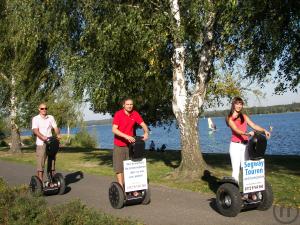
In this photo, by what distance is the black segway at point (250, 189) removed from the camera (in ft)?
24.6

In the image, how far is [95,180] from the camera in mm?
13047

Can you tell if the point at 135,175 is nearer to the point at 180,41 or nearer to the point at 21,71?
the point at 180,41

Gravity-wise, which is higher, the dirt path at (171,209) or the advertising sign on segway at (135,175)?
the advertising sign on segway at (135,175)

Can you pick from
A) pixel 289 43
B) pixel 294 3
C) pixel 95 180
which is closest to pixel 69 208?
pixel 95 180

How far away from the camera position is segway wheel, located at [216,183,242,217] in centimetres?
742

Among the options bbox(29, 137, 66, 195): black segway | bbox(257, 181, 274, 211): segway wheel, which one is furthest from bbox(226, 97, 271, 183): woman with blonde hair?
bbox(29, 137, 66, 195): black segway

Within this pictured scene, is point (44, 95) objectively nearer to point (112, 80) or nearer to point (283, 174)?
point (112, 80)

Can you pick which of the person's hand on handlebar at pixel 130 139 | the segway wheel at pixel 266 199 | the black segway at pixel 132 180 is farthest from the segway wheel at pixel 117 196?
the segway wheel at pixel 266 199

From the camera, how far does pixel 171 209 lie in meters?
8.51

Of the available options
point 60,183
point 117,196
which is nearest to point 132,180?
point 117,196

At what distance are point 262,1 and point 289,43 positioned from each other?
2.95 metres

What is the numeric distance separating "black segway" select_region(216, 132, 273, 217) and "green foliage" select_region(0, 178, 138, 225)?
2.06 metres

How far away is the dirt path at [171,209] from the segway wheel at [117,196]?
105 millimetres

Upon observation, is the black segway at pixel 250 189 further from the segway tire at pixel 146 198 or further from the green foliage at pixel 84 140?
the green foliage at pixel 84 140
